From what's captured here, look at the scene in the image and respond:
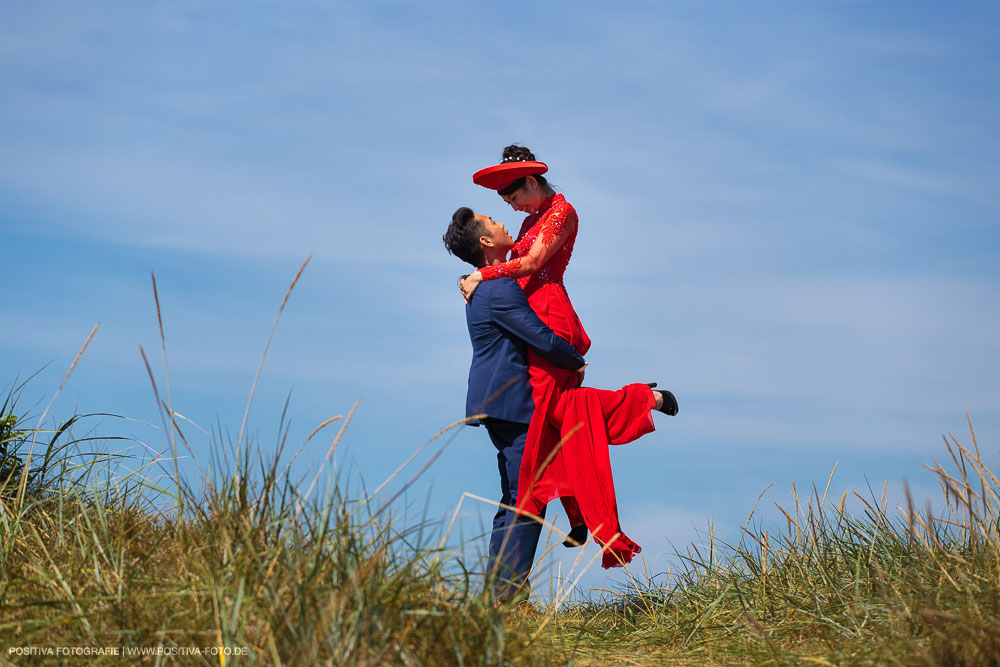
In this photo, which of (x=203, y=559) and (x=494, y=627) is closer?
(x=494, y=627)

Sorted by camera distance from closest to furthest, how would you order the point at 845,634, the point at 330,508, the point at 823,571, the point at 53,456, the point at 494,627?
the point at 494,627
the point at 330,508
the point at 845,634
the point at 823,571
the point at 53,456

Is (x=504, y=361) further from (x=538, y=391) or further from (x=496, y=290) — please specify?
(x=496, y=290)

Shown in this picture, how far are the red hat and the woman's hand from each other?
1.95 feet

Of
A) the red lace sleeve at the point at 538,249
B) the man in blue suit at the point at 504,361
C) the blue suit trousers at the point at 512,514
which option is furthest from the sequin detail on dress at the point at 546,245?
the blue suit trousers at the point at 512,514

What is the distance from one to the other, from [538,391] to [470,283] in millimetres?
678

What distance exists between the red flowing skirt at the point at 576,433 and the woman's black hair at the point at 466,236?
0.38 meters

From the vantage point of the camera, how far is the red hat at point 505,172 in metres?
4.90

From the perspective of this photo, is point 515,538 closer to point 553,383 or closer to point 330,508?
point 553,383

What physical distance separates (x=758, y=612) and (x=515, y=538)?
1227 mm

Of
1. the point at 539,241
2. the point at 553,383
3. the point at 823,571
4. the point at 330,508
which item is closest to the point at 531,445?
the point at 553,383

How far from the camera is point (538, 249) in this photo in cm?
466

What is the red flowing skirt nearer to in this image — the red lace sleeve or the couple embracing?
the couple embracing

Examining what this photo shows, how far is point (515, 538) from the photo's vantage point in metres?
4.55

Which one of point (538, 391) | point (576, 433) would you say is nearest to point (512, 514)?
point (576, 433)
